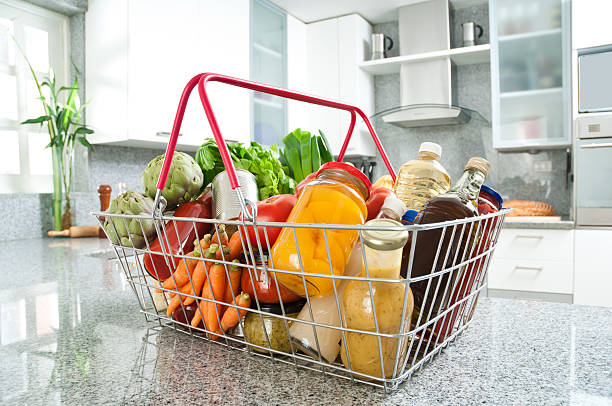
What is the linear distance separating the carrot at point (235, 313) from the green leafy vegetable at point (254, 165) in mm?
223

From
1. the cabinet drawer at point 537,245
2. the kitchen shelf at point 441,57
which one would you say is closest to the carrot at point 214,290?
the cabinet drawer at point 537,245

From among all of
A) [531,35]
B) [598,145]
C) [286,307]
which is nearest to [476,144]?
[531,35]

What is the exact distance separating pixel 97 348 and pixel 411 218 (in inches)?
14.7

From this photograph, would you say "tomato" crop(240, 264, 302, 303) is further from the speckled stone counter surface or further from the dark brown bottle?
the speckled stone counter surface

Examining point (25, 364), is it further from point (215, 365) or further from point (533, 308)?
point (533, 308)

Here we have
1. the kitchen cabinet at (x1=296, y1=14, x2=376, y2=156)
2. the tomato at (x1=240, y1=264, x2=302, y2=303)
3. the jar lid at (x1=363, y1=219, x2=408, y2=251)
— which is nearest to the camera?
the jar lid at (x1=363, y1=219, x2=408, y2=251)

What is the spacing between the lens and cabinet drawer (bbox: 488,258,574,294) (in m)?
2.21

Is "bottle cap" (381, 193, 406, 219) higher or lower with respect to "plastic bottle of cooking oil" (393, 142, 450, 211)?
lower

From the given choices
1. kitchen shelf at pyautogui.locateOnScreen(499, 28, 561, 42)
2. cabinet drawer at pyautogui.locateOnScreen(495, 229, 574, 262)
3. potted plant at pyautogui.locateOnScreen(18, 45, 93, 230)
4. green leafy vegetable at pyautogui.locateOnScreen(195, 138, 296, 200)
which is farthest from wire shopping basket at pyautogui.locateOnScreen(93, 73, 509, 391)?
kitchen shelf at pyautogui.locateOnScreen(499, 28, 561, 42)

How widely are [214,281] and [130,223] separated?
0.13 metres

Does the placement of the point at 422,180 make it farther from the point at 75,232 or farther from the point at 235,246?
the point at 75,232

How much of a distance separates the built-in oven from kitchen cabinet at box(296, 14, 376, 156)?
1.30m

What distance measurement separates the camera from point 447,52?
2.79 metres

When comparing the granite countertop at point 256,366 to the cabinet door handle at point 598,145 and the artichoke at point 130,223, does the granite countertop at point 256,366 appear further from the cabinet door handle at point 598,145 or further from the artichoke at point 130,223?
the cabinet door handle at point 598,145
